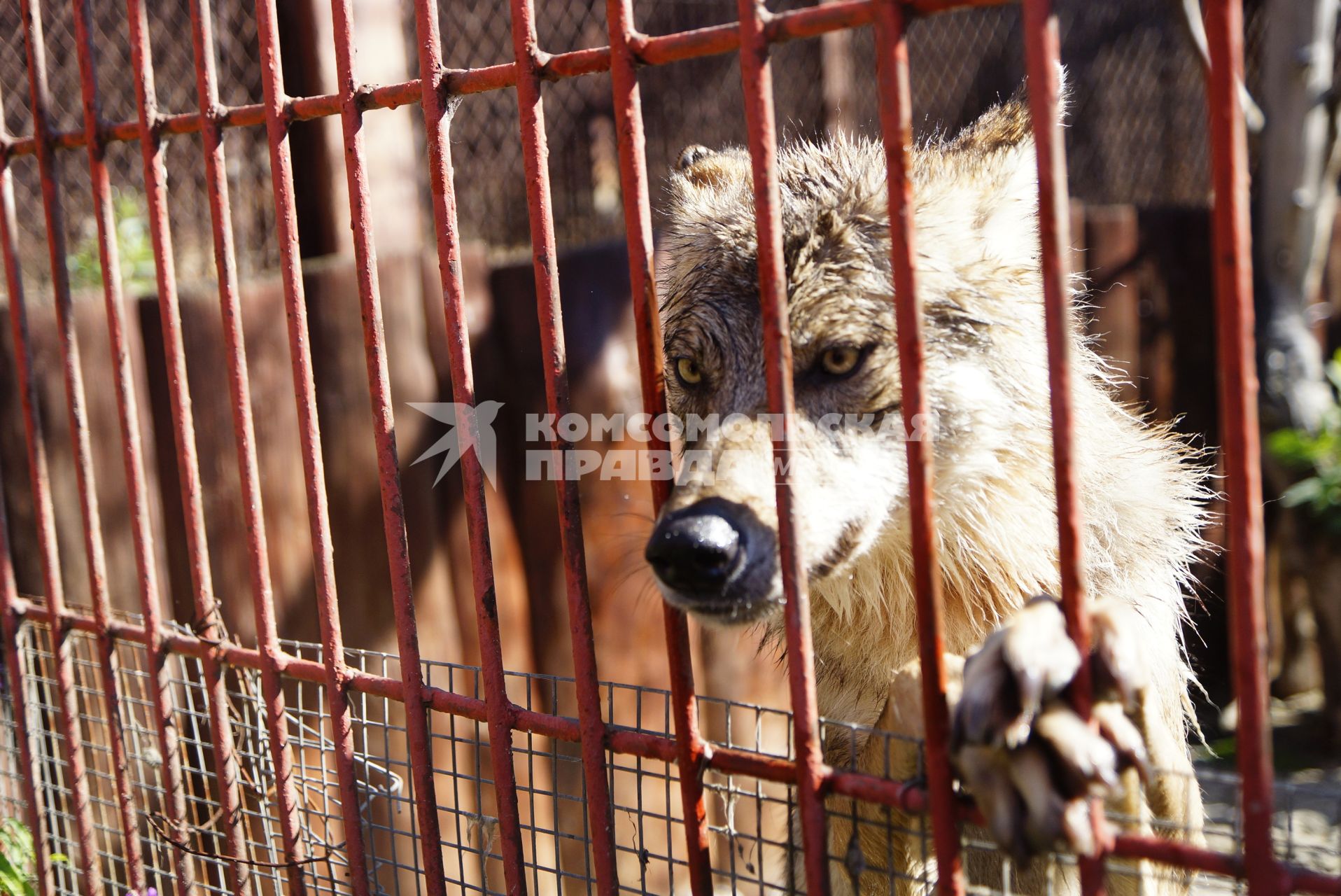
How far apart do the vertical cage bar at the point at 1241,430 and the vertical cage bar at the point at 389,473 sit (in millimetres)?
1432

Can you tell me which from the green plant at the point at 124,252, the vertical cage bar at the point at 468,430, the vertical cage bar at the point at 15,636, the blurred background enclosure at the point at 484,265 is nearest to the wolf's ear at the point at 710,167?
the blurred background enclosure at the point at 484,265

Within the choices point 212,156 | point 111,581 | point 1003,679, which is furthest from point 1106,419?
point 111,581

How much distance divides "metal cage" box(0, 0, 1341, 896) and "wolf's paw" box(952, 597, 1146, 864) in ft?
0.16

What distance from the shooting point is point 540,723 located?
1.93 m

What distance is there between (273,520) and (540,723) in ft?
7.79

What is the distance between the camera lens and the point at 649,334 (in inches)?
69.1

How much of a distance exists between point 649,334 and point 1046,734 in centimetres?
89

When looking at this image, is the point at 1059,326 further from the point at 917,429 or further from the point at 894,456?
the point at 894,456

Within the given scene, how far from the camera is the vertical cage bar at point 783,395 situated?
1.54m

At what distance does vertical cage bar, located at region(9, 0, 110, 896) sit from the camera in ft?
8.12

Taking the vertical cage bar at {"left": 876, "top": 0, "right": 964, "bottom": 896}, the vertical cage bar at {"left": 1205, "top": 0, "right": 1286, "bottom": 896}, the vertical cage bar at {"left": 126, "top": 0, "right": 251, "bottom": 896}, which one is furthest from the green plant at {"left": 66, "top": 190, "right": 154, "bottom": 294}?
the vertical cage bar at {"left": 1205, "top": 0, "right": 1286, "bottom": 896}

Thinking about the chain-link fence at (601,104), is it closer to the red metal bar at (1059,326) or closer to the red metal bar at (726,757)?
the red metal bar at (726,757)

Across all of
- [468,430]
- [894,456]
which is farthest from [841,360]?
[468,430]

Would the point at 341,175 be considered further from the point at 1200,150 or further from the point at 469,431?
the point at 1200,150
